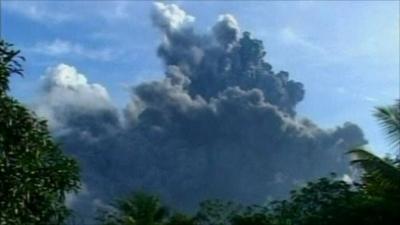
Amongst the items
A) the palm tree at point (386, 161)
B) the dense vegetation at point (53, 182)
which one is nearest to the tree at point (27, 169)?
the dense vegetation at point (53, 182)

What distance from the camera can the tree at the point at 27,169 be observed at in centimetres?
1650

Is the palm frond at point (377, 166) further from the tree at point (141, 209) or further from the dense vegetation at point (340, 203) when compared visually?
the tree at point (141, 209)

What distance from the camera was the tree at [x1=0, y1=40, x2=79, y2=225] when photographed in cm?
1650

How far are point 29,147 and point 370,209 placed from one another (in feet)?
39.3

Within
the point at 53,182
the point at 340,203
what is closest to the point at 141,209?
the point at 340,203

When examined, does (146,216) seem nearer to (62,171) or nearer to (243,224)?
(243,224)

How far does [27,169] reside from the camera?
16875 mm

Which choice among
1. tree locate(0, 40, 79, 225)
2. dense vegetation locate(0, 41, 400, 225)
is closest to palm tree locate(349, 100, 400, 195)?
dense vegetation locate(0, 41, 400, 225)

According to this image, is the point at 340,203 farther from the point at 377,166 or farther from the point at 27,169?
the point at 27,169

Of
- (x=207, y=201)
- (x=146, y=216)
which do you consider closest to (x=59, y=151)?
(x=146, y=216)

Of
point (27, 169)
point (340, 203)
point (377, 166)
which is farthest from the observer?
point (340, 203)

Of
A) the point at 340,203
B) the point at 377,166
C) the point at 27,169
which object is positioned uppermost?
the point at 340,203

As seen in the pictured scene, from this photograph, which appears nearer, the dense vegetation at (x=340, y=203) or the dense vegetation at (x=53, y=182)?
the dense vegetation at (x=53, y=182)

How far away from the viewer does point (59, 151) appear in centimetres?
1844
